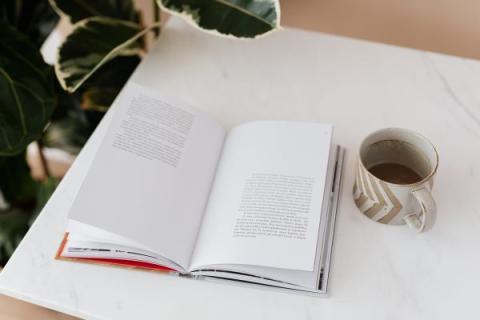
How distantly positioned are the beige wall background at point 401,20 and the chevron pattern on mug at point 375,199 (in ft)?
1.43

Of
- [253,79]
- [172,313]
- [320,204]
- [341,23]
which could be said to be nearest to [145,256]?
[172,313]

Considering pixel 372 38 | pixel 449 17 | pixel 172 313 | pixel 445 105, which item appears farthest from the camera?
pixel 372 38

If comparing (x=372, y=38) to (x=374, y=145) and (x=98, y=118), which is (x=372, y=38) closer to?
(x=374, y=145)

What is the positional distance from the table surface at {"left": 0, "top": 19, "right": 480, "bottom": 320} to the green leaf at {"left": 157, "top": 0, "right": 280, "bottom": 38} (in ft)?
0.39

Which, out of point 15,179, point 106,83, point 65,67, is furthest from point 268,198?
point 15,179

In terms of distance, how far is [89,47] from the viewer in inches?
36.5

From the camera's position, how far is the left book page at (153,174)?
0.73 m

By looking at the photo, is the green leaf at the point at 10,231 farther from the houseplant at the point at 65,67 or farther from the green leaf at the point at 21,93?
the green leaf at the point at 21,93

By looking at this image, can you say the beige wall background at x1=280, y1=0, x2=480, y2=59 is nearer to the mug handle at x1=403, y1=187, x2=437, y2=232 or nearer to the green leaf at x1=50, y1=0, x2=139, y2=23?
the green leaf at x1=50, y1=0, x2=139, y2=23

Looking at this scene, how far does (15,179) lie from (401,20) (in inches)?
32.0

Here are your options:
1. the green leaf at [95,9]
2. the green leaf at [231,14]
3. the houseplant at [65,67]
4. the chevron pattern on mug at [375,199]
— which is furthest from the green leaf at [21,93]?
the chevron pattern on mug at [375,199]

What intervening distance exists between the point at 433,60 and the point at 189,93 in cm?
40

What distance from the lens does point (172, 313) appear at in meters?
0.70

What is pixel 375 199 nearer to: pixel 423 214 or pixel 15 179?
pixel 423 214
